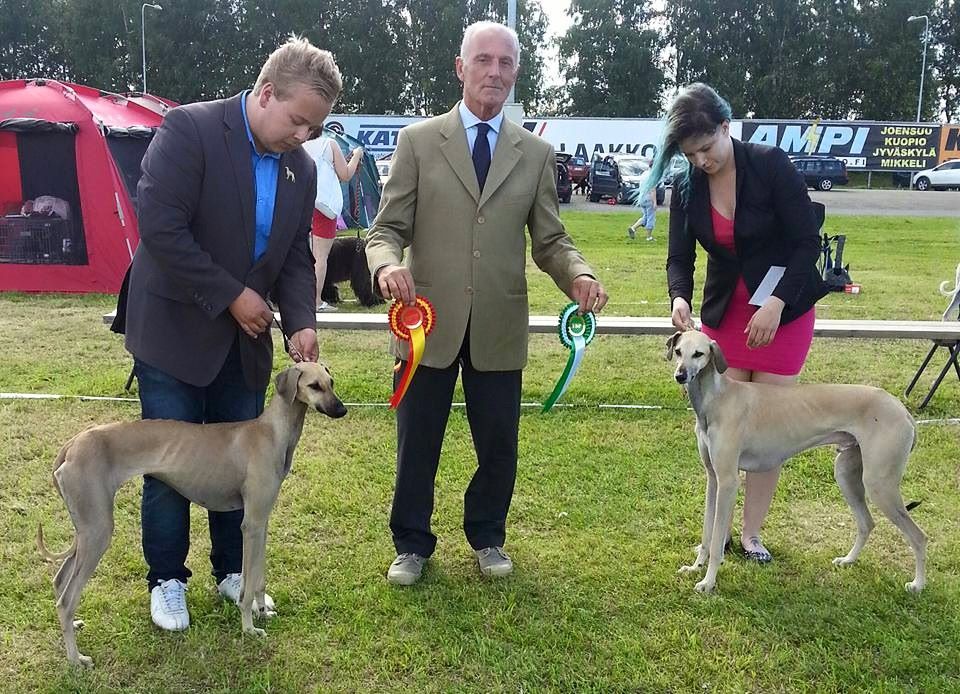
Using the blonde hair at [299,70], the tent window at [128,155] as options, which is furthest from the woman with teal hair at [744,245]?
the tent window at [128,155]

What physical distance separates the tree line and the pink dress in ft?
173

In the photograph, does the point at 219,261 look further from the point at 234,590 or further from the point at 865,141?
the point at 865,141

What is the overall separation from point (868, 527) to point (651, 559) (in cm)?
112

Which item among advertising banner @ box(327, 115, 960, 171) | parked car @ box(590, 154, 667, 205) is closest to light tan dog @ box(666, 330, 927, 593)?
parked car @ box(590, 154, 667, 205)

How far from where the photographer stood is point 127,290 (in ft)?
10.7

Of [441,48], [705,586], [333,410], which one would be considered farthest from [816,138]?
[333,410]

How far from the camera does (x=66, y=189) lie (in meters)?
10.8

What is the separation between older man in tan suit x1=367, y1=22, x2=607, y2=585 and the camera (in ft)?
11.3

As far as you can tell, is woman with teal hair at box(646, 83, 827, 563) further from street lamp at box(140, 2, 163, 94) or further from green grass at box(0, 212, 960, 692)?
street lamp at box(140, 2, 163, 94)

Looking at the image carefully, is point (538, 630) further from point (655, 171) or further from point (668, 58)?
point (668, 58)

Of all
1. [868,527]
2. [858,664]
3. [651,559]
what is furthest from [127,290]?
[868,527]

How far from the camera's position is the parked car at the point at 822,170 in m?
37.1

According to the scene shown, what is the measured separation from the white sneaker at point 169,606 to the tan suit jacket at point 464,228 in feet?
4.62

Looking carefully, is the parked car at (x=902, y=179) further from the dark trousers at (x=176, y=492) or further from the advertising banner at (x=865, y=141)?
the dark trousers at (x=176, y=492)
